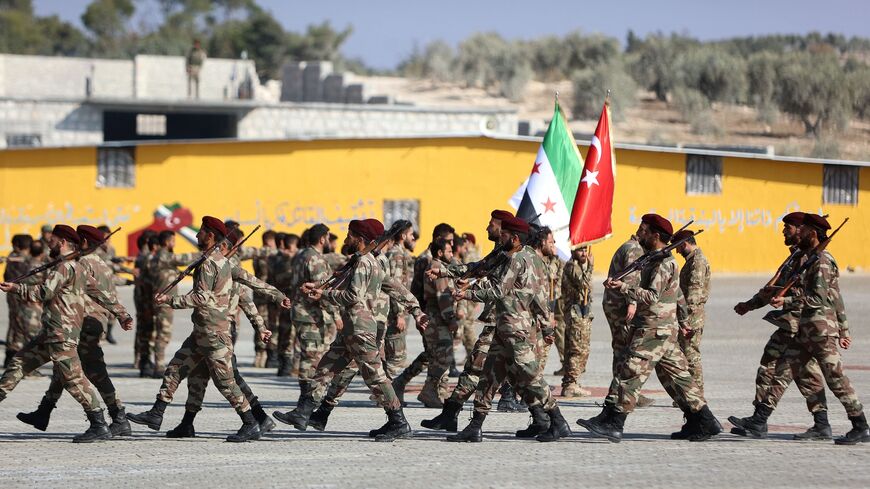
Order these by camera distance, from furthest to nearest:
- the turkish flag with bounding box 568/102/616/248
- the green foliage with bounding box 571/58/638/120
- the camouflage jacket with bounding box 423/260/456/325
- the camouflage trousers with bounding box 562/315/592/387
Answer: the green foliage with bounding box 571/58/638/120, the turkish flag with bounding box 568/102/616/248, the camouflage trousers with bounding box 562/315/592/387, the camouflage jacket with bounding box 423/260/456/325

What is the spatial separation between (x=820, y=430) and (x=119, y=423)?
19.5 feet

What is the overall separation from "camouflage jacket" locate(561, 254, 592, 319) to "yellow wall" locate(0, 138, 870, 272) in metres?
18.1

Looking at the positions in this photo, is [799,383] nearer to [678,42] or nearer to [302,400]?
[302,400]

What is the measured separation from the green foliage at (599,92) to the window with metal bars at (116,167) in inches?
1193

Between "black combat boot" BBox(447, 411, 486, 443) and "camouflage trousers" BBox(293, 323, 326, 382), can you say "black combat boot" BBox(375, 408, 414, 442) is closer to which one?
"black combat boot" BBox(447, 411, 486, 443)

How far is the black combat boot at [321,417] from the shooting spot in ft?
40.4

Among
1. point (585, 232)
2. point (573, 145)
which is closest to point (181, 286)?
point (573, 145)

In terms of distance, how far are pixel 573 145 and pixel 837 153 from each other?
111 feet

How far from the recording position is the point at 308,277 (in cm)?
1553

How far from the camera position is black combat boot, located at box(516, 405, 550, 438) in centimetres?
1201

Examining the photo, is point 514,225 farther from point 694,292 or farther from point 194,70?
point 194,70

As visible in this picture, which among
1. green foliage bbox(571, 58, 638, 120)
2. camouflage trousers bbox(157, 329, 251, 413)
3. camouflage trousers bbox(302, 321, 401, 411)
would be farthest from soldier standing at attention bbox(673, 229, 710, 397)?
green foliage bbox(571, 58, 638, 120)

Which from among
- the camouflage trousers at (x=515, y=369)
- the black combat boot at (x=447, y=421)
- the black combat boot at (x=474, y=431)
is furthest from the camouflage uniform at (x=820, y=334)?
the black combat boot at (x=447, y=421)

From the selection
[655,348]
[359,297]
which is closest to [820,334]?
[655,348]
